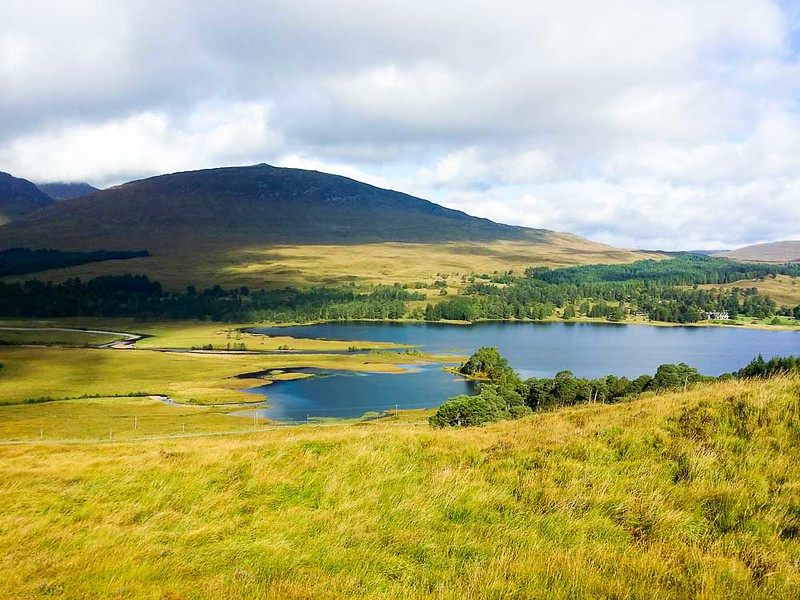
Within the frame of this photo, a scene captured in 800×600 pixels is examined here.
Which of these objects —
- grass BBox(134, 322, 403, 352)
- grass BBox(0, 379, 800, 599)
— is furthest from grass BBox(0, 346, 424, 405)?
grass BBox(0, 379, 800, 599)

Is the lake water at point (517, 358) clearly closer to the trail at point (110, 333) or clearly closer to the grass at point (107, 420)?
the grass at point (107, 420)

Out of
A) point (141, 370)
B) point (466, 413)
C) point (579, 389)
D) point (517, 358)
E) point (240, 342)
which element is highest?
point (466, 413)

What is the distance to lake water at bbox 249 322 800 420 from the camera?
316 ft

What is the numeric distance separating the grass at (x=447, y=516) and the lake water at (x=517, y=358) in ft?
240

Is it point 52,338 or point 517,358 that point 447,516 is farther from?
point 52,338

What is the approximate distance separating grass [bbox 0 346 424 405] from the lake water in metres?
10.3

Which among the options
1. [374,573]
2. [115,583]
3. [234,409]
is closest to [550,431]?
[374,573]

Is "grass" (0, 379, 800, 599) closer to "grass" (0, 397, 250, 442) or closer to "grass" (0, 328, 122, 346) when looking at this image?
"grass" (0, 397, 250, 442)

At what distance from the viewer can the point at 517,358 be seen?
460 ft

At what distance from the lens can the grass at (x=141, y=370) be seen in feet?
338

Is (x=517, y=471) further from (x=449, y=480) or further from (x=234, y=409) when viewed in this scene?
(x=234, y=409)

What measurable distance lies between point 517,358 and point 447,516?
133945mm

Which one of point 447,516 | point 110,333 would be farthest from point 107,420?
point 110,333

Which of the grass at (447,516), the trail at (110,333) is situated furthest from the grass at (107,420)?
the trail at (110,333)
